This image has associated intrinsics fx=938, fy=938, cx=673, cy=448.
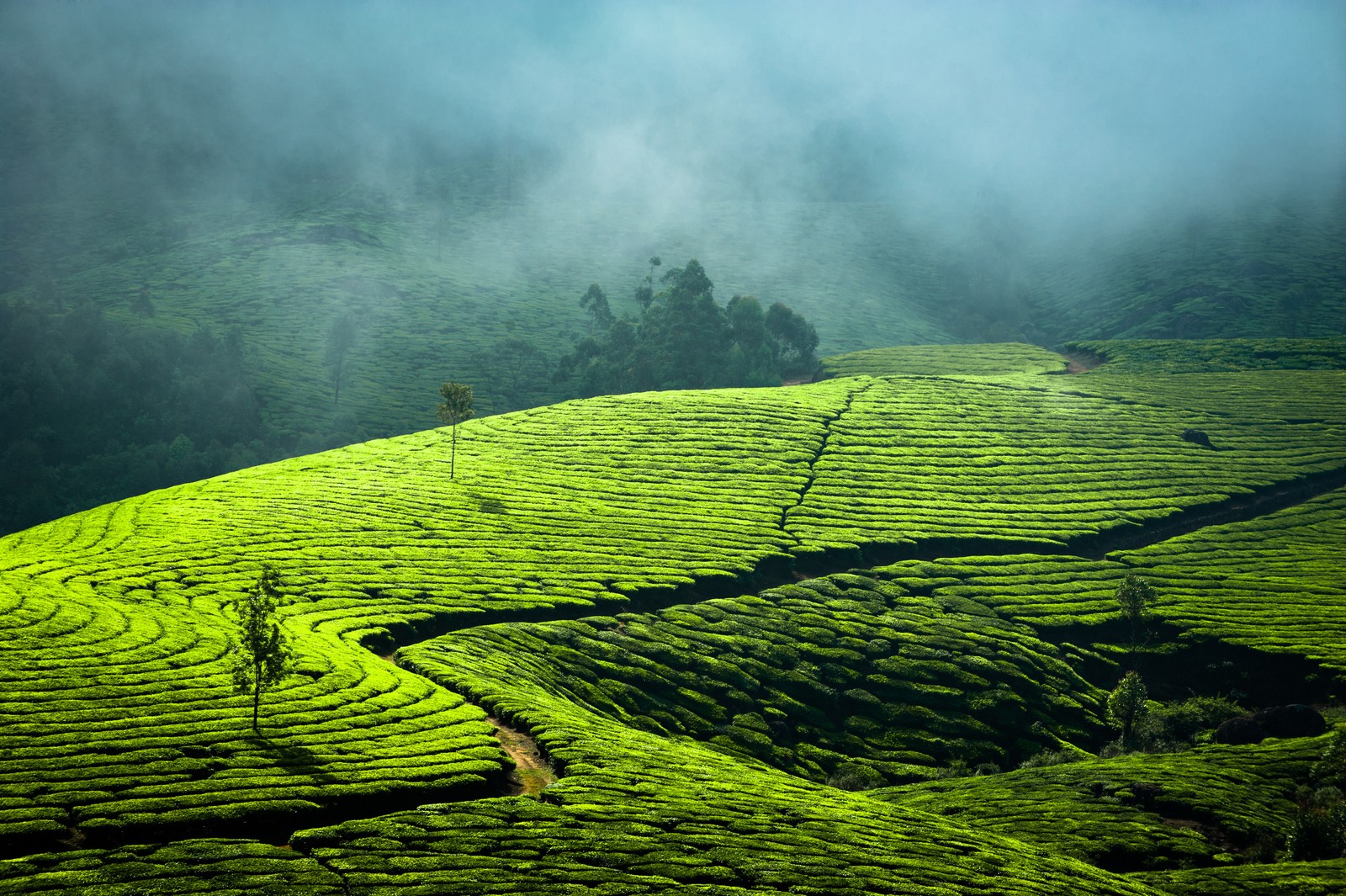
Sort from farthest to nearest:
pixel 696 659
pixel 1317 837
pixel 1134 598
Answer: pixel 1134 598 → pixel 696 659 → pixel 1317 837

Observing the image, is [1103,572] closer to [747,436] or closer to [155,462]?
[747,436]

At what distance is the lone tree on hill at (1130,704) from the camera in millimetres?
52000

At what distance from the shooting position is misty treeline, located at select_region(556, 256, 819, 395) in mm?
140625

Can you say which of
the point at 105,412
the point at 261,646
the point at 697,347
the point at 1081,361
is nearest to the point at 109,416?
the point at 105,412

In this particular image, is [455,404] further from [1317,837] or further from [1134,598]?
[1317,837]

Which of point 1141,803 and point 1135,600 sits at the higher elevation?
point 1135,600

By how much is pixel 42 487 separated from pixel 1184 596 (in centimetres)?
12318

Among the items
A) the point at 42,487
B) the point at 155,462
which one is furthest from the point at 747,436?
the point at 42,487

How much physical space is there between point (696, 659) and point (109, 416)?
369 ft

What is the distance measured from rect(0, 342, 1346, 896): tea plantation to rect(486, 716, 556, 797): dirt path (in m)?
0.44

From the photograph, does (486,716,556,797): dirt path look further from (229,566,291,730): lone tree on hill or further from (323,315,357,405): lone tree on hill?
(323,315,357,405): lone tree on hill

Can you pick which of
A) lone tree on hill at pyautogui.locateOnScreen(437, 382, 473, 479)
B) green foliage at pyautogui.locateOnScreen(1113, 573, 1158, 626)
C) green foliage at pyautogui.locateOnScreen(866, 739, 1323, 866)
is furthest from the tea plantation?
lone tree on hill at pyautogui.locateOnScreen(437, 382, 473, 479)

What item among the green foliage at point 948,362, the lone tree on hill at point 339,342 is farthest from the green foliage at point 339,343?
the green foliage at point 948,362

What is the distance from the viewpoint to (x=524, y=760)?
37.4 metres
